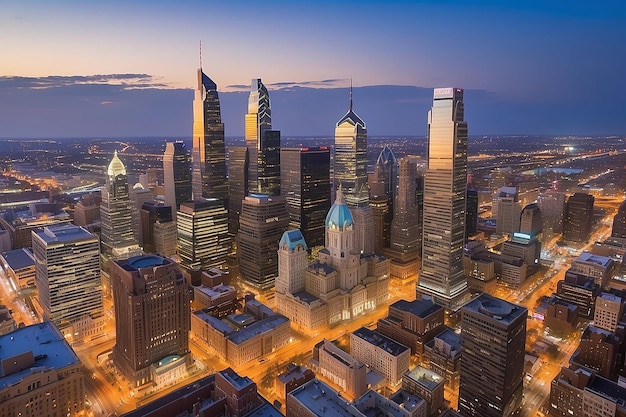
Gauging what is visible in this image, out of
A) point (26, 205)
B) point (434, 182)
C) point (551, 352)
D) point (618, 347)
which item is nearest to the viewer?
point (618, 347)

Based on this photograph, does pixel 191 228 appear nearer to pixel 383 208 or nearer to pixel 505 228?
pixel 383 208

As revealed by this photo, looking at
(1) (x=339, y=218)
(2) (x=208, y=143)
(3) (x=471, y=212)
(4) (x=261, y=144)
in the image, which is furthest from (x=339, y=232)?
(2) (x=208, y=143)

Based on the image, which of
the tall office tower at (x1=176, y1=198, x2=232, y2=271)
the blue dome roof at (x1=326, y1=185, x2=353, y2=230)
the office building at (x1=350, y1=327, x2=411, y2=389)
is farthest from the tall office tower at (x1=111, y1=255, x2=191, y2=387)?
the tall office tower at (x1=176, y1=198, x2=232, y2=271)

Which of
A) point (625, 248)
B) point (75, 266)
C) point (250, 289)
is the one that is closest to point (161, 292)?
point (75, 266)

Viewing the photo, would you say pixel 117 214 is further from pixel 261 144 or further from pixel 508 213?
pixel 508 213

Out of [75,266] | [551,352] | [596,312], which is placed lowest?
[551,352]
